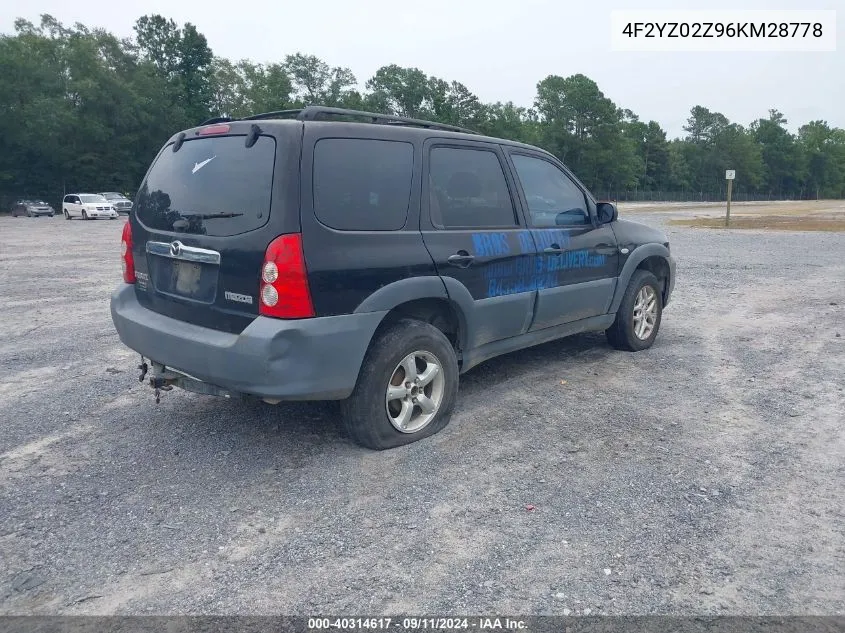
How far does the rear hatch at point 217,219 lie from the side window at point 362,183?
180 mm

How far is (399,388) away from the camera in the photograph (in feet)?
13.2

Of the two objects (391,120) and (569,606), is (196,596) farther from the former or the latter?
(391,120)

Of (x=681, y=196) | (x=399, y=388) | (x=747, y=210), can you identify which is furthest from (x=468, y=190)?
(x=681, y=196)

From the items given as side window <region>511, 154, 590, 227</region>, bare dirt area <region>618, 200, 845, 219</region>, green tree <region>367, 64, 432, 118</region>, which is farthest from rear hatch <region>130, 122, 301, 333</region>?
green tree <region>367, 64, 432, 118</region>

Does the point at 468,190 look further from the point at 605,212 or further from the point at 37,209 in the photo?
the point at 37,209

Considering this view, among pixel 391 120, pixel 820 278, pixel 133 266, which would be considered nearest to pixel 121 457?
pixel 133 266

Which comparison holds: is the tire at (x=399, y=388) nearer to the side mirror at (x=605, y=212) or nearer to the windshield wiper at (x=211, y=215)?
the windshield wiper at (x=211, y=215)

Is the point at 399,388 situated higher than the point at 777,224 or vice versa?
the point at 777,224

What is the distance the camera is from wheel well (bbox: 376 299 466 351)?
4.09m

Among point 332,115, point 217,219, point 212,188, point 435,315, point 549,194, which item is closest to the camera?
point 217,219

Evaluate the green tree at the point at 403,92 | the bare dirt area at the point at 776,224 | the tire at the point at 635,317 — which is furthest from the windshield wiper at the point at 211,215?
the green tree at the point at 403,92

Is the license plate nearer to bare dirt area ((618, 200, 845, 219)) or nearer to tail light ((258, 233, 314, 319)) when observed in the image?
tail light ((258, 233, 314, 319))

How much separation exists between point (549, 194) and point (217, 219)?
8.88 ft

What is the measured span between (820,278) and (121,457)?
11.8 m
